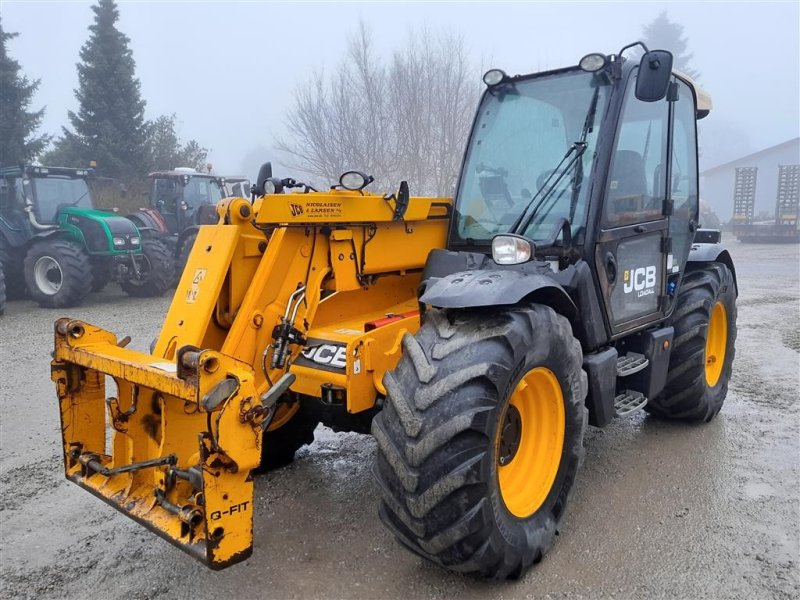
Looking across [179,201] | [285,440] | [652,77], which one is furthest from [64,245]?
[652,77]

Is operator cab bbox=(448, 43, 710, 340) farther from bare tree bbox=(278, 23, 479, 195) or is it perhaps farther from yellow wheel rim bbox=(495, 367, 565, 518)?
bare tree bbox=(278, 23, 479, 195)

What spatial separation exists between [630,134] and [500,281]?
1.53 m

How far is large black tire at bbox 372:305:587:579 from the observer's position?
249 cm

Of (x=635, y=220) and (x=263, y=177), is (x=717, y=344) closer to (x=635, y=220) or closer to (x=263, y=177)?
(x=635, y=220)

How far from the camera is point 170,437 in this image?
8.95 ft

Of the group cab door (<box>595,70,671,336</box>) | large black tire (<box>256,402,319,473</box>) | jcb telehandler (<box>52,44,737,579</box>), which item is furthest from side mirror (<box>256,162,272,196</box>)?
cab door (<box>595,70,671,336</box>)

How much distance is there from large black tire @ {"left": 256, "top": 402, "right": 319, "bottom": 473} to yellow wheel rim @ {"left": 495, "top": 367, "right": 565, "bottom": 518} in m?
1.32

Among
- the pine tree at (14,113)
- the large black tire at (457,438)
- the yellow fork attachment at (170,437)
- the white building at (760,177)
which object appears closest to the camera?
the yellow fork attachment at (170,437)

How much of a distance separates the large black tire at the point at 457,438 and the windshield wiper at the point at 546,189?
863mm

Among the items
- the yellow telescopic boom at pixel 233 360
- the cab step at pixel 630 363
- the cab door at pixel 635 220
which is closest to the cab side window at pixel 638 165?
the cab door at pixel 635 220

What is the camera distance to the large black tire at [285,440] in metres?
3.92

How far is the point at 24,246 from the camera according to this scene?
11625 mm

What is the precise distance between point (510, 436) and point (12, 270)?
1182 centimetres

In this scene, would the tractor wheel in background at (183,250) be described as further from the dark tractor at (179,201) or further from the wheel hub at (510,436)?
the wheel hub at (510,436)
